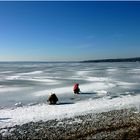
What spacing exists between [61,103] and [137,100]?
5.84 m

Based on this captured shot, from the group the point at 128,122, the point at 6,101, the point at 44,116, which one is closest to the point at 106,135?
the point at 128,122

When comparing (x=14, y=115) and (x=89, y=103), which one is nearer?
(x=14, y=115)

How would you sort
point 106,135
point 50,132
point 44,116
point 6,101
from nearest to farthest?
point 106,135 < point 50,132 < point 44,116 < point 6,101

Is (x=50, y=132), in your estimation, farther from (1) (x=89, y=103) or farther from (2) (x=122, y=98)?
(2) (x=122, y=98)

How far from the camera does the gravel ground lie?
9.95 m

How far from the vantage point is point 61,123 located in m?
11.9

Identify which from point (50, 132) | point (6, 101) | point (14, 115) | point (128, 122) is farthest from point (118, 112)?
point (6, 101)

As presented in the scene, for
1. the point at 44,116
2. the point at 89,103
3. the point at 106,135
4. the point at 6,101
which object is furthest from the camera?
the point at 6,101

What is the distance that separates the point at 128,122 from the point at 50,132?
13.2 ft

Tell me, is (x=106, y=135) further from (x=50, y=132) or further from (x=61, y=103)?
(x=61, y=103)

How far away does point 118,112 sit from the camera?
45.4ft

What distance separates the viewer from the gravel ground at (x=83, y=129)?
9945 mm

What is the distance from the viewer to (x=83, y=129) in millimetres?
10773

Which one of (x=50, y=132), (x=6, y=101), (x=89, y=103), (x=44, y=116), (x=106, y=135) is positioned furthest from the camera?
(x=6, y=101)
